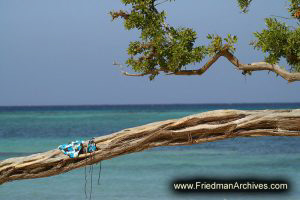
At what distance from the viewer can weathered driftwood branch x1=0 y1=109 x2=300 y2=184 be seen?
5.46 metres

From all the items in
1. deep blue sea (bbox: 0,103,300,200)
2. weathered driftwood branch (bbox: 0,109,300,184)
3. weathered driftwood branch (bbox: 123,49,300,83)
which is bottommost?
deep blue sea (bbox: 0,103,300,200)

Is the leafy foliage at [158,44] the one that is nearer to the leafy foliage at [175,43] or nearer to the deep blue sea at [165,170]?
the leafy foliage at [175,43]

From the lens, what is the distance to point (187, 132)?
556 centimetres

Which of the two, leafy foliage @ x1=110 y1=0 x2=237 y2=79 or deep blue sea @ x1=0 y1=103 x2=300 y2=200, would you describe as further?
deep blue sea @ x1=0 y1=103 x2=300 y2=200

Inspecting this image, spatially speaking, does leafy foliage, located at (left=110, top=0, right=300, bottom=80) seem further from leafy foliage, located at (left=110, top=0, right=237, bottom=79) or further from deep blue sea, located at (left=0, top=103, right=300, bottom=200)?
deep blue sea, located at (left=0, top=103, right=300, bottom=200)

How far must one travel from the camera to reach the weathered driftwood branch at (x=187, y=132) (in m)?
5.46

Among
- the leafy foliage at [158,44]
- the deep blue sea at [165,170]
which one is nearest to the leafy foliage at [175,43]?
the leafy foliage at [158,44]

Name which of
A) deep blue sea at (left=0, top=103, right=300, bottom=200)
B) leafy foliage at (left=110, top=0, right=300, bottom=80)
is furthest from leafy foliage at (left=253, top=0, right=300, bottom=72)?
deep blue sea at (left=0, top=103, right=300, bottom=200)

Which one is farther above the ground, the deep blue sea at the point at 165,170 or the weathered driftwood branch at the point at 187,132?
the weathered driftwood branch at the point at 187,132

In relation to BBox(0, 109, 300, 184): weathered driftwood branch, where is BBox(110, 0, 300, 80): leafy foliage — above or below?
above

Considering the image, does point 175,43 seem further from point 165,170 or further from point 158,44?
point 165,170

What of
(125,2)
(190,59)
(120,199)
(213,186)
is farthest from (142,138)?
(213,186)

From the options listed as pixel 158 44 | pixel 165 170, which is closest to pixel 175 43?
pixel 158 44

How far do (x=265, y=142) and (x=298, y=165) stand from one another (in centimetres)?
675
